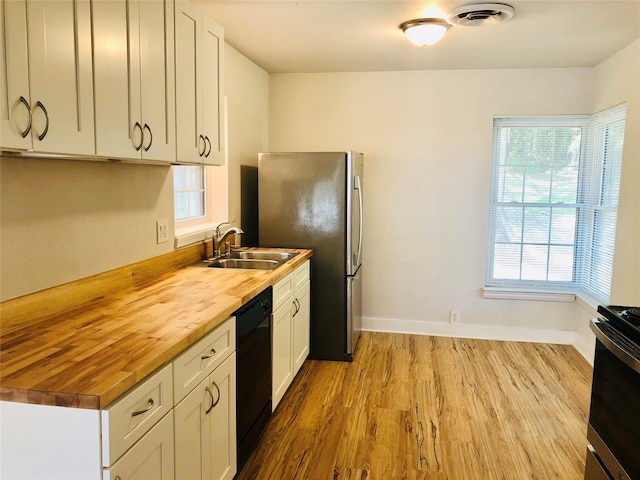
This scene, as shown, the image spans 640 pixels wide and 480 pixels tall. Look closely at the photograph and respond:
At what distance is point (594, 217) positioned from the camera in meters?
4.10

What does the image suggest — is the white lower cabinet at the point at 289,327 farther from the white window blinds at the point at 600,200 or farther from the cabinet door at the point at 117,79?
the white window blinds at the point at 600,200

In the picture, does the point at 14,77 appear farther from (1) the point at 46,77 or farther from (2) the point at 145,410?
(2) the point at 145,410

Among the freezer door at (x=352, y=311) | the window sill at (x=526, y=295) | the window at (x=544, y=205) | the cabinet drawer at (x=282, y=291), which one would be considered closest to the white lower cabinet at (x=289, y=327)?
the cabinet drawer at (x=282, y=291)

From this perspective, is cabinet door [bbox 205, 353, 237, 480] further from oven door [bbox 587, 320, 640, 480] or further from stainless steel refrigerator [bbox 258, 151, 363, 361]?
stainless steel refrigerator [bbox 258, 151, 363, 361]

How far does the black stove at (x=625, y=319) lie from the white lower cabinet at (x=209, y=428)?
1.54m

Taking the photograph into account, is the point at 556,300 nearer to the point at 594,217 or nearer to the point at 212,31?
the point at 594,217

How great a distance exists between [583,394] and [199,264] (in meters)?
2.70

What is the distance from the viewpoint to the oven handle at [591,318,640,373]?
1.65 m

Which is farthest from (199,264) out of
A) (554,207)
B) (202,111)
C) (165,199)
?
(554,207)

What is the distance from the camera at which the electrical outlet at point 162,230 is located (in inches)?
105

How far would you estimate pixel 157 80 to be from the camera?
2059 mm

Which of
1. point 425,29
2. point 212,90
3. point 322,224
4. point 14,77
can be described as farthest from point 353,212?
point 14,77

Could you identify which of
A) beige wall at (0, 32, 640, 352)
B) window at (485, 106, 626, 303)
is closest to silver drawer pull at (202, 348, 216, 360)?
beige wall at (0, 32, 640, 352)

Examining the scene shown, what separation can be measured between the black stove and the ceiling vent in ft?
5.42
